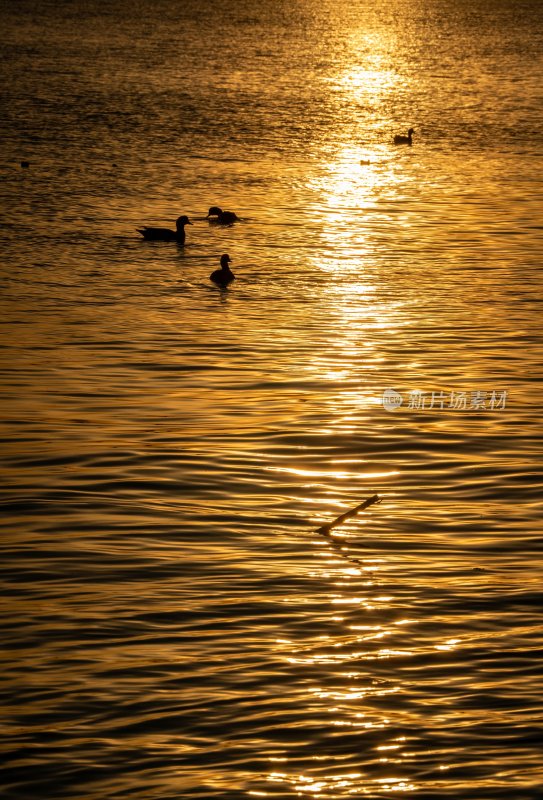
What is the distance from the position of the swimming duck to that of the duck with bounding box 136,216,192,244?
1.35 m

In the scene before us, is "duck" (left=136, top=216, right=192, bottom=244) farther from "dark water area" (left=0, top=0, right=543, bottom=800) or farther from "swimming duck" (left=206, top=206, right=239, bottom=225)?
"swimming duck" (left=206, top=206, right=239, bottom=225)

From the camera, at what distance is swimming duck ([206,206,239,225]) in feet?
99.2

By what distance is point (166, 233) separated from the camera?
2820 centimetres

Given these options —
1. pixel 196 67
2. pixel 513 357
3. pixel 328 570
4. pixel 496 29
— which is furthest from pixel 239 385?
pixel 496 29

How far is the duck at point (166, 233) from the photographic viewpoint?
2814cm

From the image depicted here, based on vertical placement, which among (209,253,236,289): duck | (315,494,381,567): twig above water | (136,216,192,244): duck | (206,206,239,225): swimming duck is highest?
(206,206,239,225): swimming duck

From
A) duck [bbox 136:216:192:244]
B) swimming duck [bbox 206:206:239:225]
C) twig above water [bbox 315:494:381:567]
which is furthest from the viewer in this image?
swimming duck [bbox 206:206:239:225]

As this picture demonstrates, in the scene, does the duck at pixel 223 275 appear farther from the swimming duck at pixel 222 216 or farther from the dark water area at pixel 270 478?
the swimming duck at pixel 222 216

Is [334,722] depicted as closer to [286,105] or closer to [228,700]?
[228,700]

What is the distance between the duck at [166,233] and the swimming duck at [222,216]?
4.43 ft

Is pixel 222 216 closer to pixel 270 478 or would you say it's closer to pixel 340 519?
pixel 270 478

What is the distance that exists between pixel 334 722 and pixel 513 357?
36.4 ft

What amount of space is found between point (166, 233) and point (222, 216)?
7.38 feet

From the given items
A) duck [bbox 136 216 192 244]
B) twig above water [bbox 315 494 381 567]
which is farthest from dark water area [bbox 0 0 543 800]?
duck [bbox 136 216 192 244]
